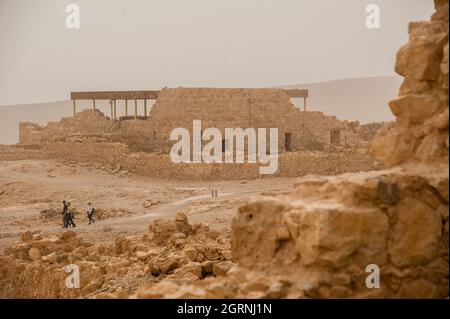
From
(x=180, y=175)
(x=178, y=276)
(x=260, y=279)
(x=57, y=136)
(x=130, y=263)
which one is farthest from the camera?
(x=57, y=136)

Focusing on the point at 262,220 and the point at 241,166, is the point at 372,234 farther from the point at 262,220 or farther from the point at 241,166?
the point at 241,166

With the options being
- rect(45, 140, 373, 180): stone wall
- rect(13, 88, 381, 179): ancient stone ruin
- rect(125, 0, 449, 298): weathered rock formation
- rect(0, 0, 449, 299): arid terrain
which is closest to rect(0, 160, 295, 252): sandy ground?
rect(0, 0, 449, 299): arid terrain

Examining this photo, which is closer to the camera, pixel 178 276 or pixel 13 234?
pixel 178 276

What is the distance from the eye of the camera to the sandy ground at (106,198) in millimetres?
14984

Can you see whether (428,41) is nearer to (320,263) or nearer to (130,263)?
(320,263)

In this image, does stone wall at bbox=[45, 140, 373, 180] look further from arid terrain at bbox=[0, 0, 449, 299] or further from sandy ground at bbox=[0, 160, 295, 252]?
sandy ground at bbox=[0, 160, 295, 252]

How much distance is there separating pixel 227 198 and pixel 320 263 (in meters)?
13.2

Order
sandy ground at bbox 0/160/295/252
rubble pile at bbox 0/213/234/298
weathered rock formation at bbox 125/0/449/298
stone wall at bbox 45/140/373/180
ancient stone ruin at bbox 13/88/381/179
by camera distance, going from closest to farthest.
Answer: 1. weathered rock formation at bbox 125/0/449/298
2. rubble pile at bbox 0/213/234/298
3. sandy ground at bbox 0/160/295/252
4. stone wall at bbox 45/140/373/180
5. ancient stone ruin at bbox 13/88/381/179

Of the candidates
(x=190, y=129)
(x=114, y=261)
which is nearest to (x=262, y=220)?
(x=114, y=261)

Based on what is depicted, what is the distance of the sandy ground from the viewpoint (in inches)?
590

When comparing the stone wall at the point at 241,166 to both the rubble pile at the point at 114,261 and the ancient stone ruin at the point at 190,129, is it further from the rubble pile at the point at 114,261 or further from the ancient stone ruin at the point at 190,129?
the rubble pile at the point at 114,261

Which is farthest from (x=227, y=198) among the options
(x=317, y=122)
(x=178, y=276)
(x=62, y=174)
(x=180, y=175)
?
(x=317, y=122)
